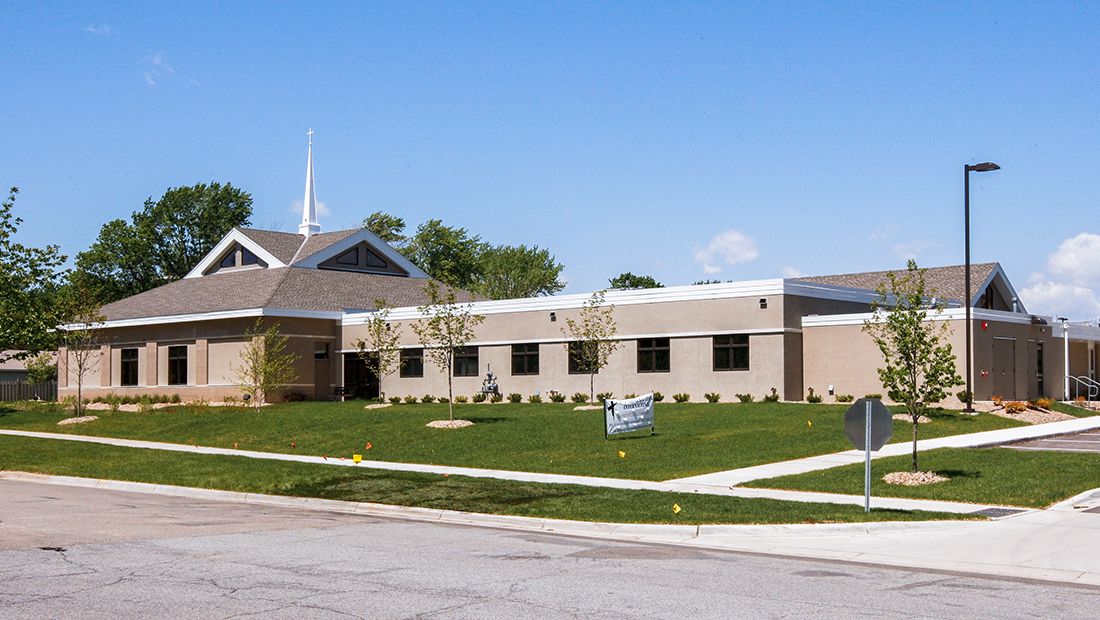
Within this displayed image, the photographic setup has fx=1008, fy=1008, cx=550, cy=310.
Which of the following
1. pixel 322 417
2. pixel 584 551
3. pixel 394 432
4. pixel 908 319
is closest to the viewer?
pixel 584 551

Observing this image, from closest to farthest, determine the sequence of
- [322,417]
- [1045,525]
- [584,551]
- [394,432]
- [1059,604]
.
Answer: [1059,604] → [584,551] → [1045,525] → [394,432] → [322,417]

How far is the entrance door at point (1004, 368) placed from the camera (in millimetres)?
35406

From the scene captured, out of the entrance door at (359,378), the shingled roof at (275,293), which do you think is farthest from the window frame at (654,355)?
the shingled roof at (275,293)

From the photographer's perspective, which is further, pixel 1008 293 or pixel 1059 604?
pixel 1008 293

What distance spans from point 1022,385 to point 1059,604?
30.9 metres

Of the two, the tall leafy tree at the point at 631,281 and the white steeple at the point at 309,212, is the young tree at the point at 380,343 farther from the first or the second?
the tall leafy tree at the point at 631,281

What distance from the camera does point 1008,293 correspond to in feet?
157

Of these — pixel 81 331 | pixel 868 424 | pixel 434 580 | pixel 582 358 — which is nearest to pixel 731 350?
pixel 582 358

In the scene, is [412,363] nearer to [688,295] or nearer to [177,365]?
[177,365]

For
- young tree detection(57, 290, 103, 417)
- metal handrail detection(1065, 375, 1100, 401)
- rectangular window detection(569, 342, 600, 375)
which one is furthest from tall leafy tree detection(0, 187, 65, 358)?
metal handrail detection(1065, 375, 1100, 401)

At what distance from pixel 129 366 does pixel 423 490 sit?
117ft

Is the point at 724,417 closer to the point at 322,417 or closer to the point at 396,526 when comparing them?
the point at 322,417

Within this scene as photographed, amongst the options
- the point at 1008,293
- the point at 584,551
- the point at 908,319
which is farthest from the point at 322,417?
the point at 1008,293

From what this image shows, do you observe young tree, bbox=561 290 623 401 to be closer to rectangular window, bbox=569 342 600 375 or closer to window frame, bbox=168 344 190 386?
rectangular window, bbox=569 342 600 375
